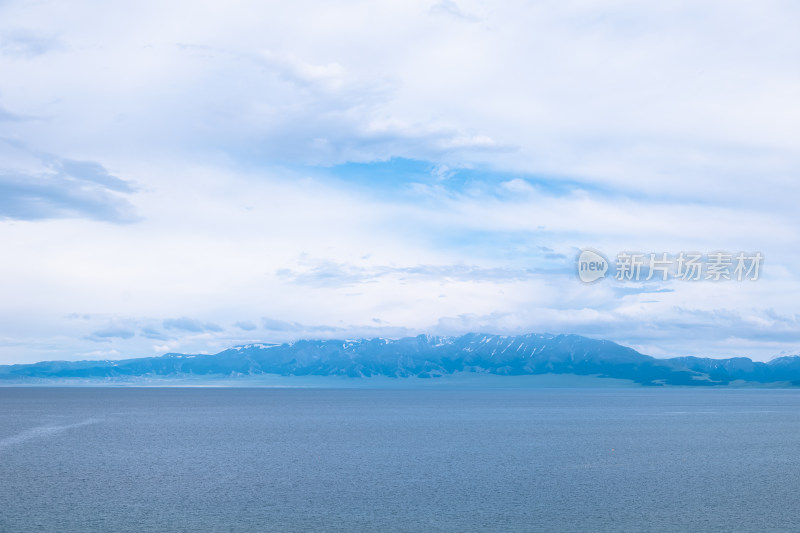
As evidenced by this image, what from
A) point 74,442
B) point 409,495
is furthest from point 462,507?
point 74,442

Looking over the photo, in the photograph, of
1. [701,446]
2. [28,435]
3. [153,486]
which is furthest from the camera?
[28,435]

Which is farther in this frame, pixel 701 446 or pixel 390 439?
pixel 390 439

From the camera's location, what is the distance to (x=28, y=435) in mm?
64562

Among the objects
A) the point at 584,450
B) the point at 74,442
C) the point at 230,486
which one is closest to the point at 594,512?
the point at 230,486

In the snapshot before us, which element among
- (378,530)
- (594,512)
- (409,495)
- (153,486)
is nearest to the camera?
(378,530)

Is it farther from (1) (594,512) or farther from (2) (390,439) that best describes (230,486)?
(2) (390,439)

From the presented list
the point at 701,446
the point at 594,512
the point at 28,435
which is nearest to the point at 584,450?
the point at 701,446

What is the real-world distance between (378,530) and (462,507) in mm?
4939

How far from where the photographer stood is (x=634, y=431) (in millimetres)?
70062

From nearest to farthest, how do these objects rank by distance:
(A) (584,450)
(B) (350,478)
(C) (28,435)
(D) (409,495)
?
(D) (409,495) → (B) (350,478) → (A) (584,450) → (C) (28,435)

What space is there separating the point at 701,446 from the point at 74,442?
44.3 m

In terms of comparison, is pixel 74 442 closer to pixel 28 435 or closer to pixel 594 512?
pixel 28 435

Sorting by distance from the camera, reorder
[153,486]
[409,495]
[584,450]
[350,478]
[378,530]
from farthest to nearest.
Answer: [584,450] < [350,478] < [153,486] < [409,495] < [378,530]

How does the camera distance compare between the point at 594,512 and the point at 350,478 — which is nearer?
the point at 594,512
